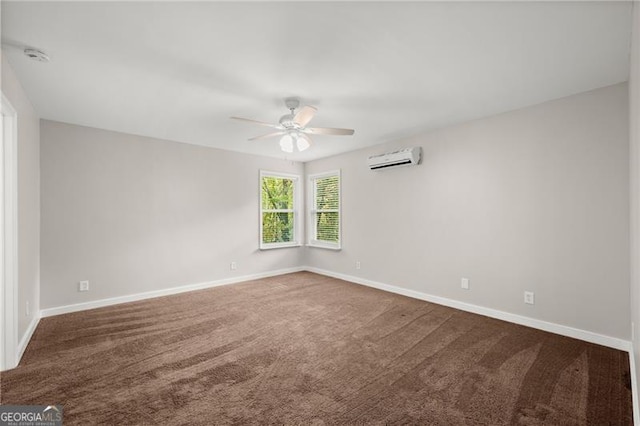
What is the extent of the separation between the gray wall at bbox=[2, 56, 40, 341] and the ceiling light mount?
206mm

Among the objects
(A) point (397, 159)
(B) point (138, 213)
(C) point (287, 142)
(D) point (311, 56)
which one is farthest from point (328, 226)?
(D) point (311, 56)

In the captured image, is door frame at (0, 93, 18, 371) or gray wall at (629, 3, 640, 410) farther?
door frame at (0, 93, 18, 371)

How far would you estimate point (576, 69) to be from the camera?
7.89ft

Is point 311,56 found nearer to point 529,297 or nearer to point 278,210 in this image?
point 529,297

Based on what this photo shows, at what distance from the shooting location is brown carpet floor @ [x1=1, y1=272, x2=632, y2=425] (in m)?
1.83

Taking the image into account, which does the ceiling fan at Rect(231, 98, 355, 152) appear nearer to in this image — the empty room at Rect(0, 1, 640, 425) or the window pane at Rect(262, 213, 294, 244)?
the empty room at Rect(0, 1, 640, 425)

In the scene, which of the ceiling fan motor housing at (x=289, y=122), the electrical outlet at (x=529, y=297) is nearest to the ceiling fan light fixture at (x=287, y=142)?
the ceiling fan motor housing at (x=289, y=122)

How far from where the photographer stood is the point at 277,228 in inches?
236

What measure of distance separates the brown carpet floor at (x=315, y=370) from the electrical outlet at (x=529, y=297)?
0.97 ft

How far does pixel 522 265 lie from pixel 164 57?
3985 millimetres

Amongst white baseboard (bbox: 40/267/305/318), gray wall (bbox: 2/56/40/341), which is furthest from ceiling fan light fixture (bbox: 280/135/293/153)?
white baseboard (bbox: 40/267/305/318)

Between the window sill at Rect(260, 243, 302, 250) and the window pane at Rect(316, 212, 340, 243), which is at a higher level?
the window pane at Rect(316, 212, 340, 243)

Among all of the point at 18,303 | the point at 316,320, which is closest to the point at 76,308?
the point at 18,303

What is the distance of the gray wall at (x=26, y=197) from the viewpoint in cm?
252
